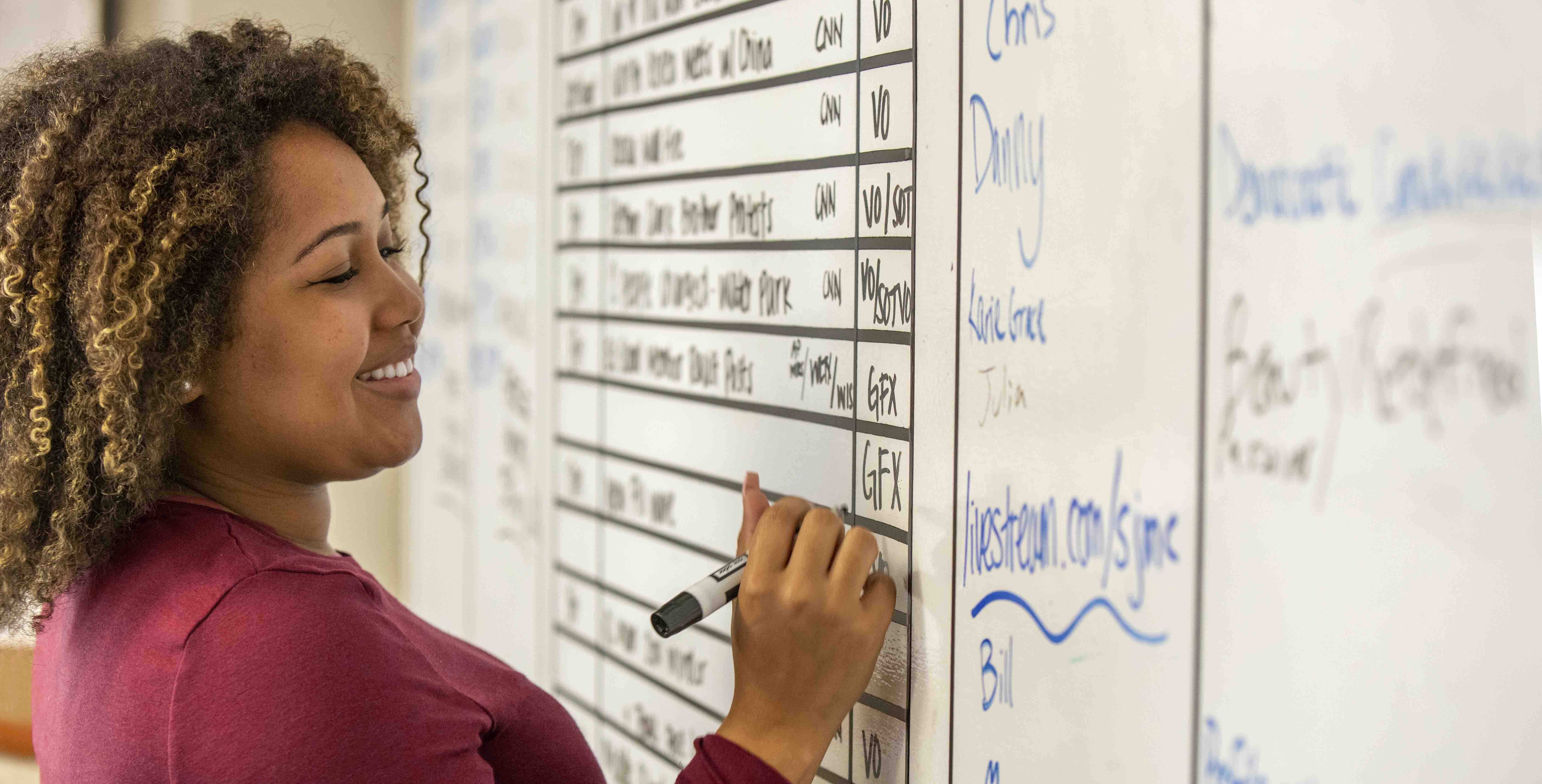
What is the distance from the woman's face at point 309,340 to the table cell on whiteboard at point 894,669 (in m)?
0.44

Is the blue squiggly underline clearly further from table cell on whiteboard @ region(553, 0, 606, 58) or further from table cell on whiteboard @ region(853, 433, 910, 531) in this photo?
table cell on whiteboard @ region(553, 0, 606, 58)

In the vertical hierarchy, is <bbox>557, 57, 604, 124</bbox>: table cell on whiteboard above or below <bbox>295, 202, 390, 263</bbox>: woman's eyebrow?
above

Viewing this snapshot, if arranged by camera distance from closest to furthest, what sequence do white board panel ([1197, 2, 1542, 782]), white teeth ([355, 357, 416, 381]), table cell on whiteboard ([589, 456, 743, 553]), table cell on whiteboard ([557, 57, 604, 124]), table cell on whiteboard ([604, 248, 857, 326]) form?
white board panel ([1197, 2, 1542, 782]), white teeth ([355, 357, 416, 381]), table cell on whiteboard ([604, 248, 857, 326]), table cell on whiteboard ([589, 456, 743, 553]), table cell on whiteboard ([557, 57, 604, 124])

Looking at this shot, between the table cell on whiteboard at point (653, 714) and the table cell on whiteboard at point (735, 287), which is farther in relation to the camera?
the table cell on whiteboard at point (653, 714)

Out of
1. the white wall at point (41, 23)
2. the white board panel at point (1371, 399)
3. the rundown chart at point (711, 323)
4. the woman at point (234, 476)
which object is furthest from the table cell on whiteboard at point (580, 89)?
the white wall at point (41, 23)

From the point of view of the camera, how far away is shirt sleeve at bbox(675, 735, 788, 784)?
2.71 ft

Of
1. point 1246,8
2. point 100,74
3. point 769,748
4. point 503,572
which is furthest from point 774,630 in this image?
point 503,572

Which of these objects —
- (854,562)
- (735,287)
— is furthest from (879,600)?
(735,287)

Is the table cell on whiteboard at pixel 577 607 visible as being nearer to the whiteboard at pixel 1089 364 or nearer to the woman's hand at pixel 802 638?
the whiteboard at pixel 1089 364

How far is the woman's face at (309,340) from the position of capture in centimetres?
85

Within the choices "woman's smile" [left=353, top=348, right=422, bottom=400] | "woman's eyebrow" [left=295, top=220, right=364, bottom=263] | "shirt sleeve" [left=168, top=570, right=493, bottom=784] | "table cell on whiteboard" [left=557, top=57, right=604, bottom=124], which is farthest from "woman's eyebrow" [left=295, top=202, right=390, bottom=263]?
"table cell on whiteboard" [left=557, top=57, right=604, bottom=124]

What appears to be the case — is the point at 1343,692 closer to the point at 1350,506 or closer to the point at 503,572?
the point at 1350,506

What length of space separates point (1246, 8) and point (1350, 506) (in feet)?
0.94

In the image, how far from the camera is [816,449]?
1056mm
